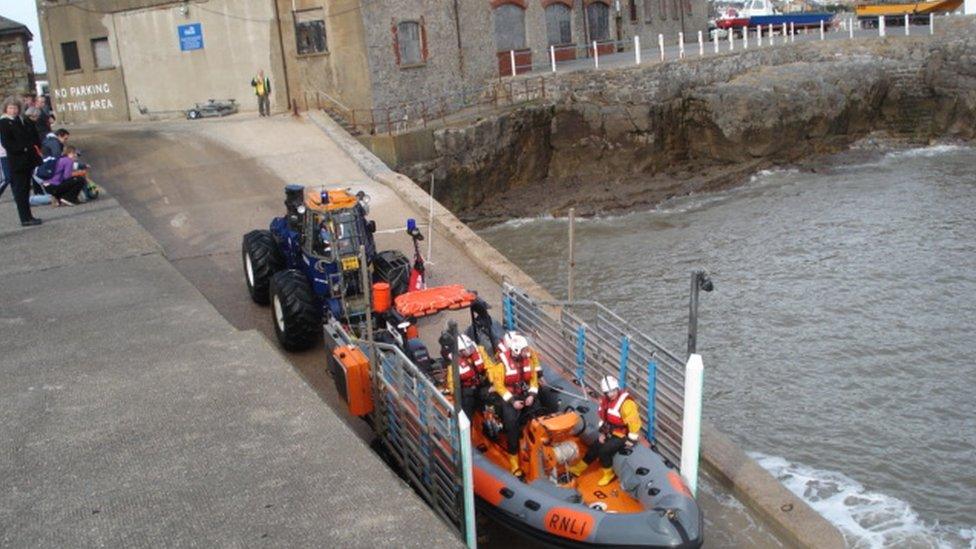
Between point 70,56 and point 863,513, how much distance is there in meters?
24.9

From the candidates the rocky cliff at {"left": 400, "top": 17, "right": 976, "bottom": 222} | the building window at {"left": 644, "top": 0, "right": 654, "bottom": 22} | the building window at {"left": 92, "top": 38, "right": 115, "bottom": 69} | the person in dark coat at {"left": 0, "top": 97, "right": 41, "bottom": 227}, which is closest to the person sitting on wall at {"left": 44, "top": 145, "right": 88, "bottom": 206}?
the person in dark coat at {"left": 0, "top": 97, "right": 41, "bottom": 227}

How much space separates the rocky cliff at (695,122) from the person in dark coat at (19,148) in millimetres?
9851

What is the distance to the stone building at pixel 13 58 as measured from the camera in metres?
27.6

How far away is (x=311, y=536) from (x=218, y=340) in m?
3.48

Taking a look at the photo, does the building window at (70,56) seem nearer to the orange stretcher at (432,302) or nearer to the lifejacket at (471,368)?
the orange stretcher at (432,302)

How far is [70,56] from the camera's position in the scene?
27141 millimetres

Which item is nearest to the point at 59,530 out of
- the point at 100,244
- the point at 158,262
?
the point at 158,262

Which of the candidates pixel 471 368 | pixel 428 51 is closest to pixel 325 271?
pixel 471 368

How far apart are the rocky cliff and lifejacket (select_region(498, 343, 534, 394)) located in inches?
555

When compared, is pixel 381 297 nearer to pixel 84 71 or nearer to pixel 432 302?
pixel 432 302

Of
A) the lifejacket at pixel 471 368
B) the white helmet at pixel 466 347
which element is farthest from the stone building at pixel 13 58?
the lifejacket at pixel 471 368

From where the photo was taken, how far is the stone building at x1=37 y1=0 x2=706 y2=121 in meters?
23.0

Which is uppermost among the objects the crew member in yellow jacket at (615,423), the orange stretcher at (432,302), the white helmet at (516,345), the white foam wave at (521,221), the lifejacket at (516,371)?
the orange stretcher at (432,302)

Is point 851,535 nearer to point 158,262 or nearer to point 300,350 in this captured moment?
point 300,350
